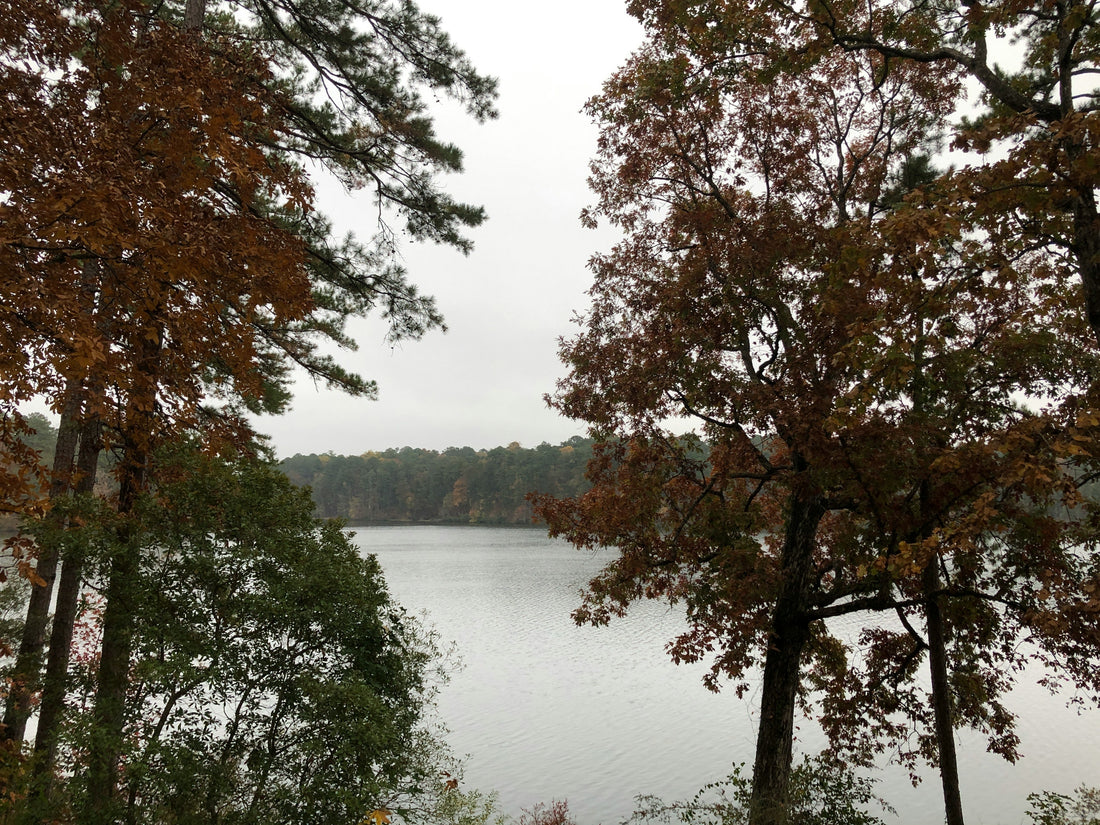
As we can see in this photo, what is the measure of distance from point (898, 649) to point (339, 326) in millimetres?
10026

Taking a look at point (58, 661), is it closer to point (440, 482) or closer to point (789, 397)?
point (789, 397)

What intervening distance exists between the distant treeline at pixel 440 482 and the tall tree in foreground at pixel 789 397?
221 feet

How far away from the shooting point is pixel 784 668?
8.58 metres

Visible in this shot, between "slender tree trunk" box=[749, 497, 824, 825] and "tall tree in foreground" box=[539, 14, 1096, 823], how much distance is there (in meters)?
0.03

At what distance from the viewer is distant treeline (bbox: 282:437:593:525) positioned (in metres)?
84.1

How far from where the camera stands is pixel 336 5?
8539mm

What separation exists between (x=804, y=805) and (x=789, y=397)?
5.56 meters

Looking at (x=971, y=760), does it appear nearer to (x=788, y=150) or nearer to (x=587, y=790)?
(x=587, y=790)

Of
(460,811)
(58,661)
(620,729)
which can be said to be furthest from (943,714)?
(58,661)

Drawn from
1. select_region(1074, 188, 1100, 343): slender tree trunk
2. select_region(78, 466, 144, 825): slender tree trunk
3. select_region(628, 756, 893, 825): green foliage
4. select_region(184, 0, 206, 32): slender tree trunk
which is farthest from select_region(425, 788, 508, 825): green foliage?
select_region(184, 0, 206, 32): slender tree trunk

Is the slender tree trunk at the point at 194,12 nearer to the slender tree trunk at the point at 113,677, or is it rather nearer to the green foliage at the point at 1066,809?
the slender tree trunk at the point at 113,677

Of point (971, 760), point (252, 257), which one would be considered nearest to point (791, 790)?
point (971, 760)

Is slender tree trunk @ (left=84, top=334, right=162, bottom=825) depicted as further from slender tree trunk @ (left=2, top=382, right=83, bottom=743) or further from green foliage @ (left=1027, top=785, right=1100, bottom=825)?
green foliage @ (left=1027, top=785, right=1100, bottom=825)

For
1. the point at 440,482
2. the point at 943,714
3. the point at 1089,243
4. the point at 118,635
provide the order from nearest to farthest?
1. the point at 1089,243
2. the point at 118,635
3. the point at 943,714
4. the point at 440,482
